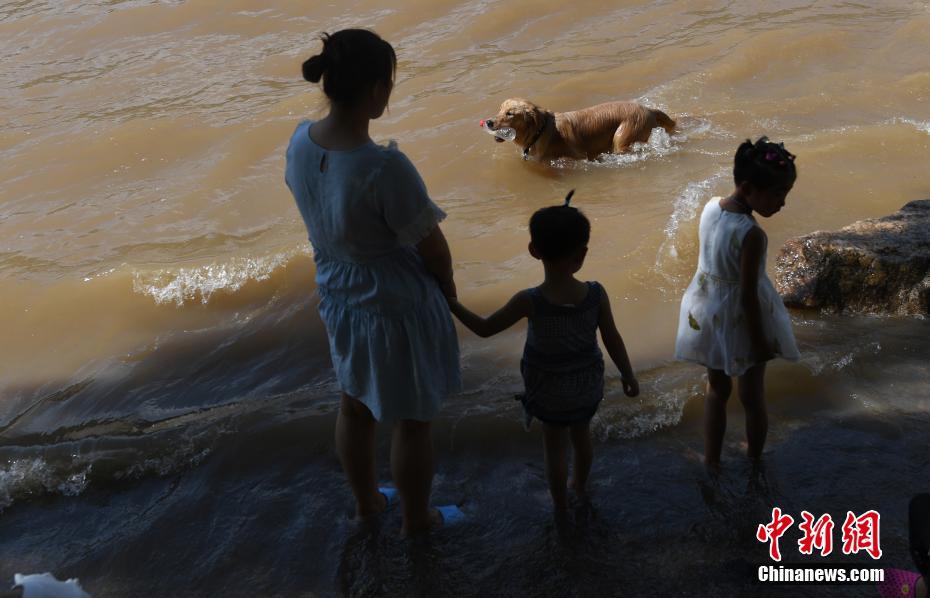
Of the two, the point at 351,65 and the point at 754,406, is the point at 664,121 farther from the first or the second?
the point at 351,65

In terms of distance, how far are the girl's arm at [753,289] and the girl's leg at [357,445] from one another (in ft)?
5.26

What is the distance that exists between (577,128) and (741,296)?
521 cm

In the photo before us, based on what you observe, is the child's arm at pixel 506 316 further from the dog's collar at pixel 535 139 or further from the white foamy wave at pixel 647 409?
the dog's collar at pixel 535 139

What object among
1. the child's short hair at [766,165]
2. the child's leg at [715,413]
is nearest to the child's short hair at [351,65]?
the child's short hair at [766,165]

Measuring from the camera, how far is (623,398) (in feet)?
15.8

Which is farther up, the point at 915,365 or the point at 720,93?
the point at 720,93

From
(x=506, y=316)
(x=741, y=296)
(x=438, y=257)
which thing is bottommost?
(x=741, y=296)

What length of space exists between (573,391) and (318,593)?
140 cm

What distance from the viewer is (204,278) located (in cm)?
662

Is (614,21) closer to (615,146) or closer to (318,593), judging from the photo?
(615,146)

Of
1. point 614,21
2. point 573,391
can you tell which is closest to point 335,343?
point 573,391

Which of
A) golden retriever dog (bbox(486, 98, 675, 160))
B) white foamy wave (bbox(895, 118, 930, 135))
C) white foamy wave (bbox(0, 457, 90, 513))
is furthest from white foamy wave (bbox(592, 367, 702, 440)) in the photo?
white foamy wave (bbox(895, 118, 930, 135))

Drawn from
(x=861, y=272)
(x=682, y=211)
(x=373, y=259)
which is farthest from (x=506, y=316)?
(x=682, y=211)

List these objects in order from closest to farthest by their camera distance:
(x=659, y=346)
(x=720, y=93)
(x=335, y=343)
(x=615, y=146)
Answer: (x=335, y=343)
(x=659, y=346)
(x=615, y=146)
(x=720, y=93)
